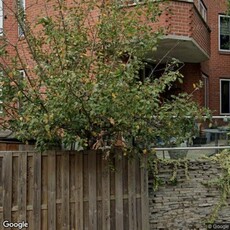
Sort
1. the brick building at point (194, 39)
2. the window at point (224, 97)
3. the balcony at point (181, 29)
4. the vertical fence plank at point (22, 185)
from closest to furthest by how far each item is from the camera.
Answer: the vertical fence plank at point (22, 185)
the brick building at point (194, 39)
the balcony at point (181, 29)
the window at point (224, 97)

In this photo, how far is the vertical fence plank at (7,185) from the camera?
442cm

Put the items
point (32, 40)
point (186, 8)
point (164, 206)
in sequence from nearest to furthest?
point (32, 40) < point (164, 206) < point (186, 8)

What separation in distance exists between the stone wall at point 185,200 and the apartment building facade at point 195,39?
2.24 m

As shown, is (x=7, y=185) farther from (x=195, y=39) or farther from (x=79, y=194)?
(x=195, y=39)

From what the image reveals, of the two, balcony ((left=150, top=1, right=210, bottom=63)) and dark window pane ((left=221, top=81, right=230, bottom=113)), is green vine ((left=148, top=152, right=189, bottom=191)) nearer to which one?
balcony ((left=150, top=1, right=210, bottom=63))

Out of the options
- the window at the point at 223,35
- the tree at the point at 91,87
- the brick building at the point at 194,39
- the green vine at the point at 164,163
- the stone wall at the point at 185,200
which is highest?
the window at the point at 223,35

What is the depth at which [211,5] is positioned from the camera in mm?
15789

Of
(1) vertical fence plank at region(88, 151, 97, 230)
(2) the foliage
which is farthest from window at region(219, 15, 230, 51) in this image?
(1) vertical fence plank at region(88, 151, 97, 230)

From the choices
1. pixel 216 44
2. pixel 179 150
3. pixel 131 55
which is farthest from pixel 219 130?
pixel 216 44

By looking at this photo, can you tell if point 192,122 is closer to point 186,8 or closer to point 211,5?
point 186,8

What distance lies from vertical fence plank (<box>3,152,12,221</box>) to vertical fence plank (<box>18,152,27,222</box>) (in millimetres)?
119

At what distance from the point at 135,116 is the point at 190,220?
228 cm

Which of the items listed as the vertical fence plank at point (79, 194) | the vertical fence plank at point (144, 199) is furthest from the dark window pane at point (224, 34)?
the vertical fence plank at point (79, 194)

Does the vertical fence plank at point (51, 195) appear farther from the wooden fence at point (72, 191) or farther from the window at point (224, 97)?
the window at point (224, 97)
